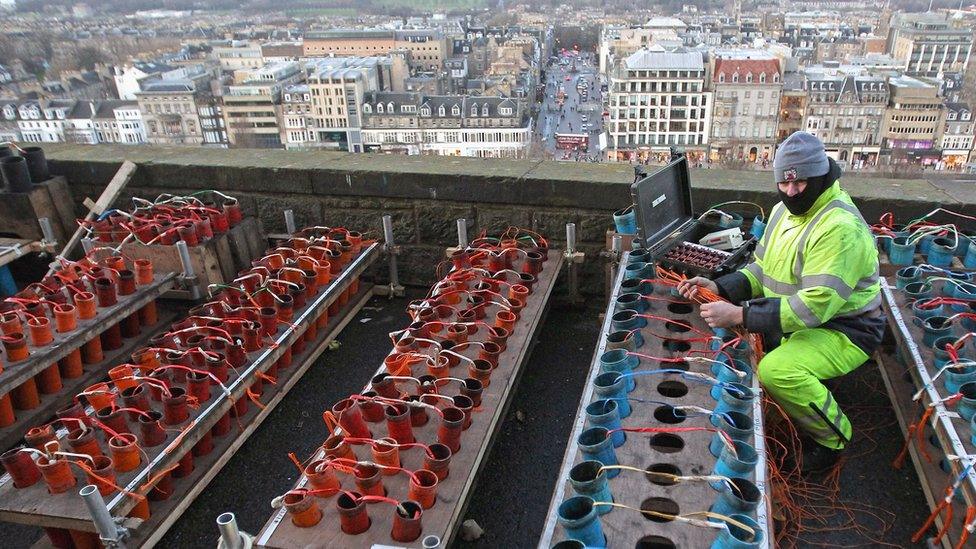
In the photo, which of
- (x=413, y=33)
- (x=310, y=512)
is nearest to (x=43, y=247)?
(x=310, y=512)

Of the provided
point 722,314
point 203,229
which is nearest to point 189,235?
point 203,229

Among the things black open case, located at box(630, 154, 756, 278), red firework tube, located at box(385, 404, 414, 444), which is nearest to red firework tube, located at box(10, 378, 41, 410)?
red firework tube, located at box(385, 404, 414, 444)

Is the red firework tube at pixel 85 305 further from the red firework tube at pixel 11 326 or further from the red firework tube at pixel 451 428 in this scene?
the red firework tube at pixel 451 428

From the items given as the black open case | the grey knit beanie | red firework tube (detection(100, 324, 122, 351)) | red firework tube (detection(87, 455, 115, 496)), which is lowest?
red firework tube (detection(100, 324, 122, 351))

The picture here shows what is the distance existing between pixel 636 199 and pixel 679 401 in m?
1.25

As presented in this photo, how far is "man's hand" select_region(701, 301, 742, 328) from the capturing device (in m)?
3.28

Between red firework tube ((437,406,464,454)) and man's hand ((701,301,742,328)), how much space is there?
134 cm

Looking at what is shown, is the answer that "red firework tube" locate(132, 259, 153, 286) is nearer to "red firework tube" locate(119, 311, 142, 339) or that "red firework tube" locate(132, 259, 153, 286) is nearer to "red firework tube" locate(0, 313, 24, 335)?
"red firework tube" locate(119, 311, 142, 339)

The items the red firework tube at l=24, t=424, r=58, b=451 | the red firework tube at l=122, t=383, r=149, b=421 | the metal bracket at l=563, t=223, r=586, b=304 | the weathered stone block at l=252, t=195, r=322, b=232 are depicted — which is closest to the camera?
the red firework tube at l=24, t=424, r=58, b=451

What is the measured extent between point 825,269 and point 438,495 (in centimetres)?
207

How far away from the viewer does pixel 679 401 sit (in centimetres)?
304

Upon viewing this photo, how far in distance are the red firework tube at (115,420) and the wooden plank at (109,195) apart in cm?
280

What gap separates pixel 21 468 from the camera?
2842 mm

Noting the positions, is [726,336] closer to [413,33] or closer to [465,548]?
[465,548]
